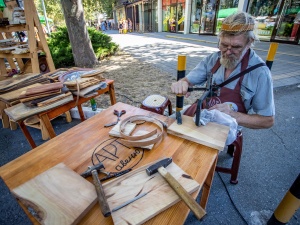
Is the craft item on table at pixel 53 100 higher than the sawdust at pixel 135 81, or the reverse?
the craft item on table at pixel 53 100

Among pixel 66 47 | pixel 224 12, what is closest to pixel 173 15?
pixel 224 12

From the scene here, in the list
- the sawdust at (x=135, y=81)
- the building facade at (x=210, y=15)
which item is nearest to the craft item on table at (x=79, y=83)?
the sawdust at (x=135, y=81)

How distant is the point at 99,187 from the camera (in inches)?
34.8

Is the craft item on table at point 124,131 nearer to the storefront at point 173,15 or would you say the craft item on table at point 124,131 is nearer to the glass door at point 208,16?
the glass door at point 208,16

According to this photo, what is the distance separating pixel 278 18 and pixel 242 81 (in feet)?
32.2

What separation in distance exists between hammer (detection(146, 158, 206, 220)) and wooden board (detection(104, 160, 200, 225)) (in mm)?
29

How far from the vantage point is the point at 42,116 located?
67.4 inches

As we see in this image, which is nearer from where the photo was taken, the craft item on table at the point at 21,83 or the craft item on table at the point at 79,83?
the craft item on table at the point at 79,83

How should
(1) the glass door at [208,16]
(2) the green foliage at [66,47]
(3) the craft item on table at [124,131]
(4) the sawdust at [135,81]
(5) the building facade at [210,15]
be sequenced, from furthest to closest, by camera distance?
(1) the glass door at [208,16], (5) the building facade at [210,15], (2) the green foliage at [66,47], (4) the sawdust at [135,81], (3) the craft item on table at [124,131]

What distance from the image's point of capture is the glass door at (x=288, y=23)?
25.8ft

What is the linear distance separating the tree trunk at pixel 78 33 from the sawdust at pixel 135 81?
0.59m

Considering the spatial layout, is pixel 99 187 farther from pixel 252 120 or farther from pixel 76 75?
pixel 76 75

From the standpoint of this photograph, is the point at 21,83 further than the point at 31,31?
No

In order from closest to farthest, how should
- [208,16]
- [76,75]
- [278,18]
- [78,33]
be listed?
[76,75] → [78,33] → [278,18] → [208,16]
